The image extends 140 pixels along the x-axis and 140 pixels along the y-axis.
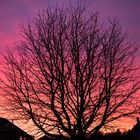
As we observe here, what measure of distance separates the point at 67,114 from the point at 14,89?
9.77 feet

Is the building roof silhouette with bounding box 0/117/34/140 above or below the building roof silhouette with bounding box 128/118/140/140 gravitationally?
above

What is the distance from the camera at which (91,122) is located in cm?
1652

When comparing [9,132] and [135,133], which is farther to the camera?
[9,132]

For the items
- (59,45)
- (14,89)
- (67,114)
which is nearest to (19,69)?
(14,89)

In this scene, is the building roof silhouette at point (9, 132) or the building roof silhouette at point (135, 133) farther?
the building roof silhouette at point (9, 132)

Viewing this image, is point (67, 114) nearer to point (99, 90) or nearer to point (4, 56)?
point (99, 90)

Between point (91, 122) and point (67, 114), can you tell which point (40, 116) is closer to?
point (67, 114)

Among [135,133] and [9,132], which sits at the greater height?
[9,132]

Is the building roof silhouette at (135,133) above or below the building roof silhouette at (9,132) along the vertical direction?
below

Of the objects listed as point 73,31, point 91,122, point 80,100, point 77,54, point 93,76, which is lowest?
point 91,122

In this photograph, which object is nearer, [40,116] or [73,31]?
[40,116]

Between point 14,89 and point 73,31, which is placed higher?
point 73,31

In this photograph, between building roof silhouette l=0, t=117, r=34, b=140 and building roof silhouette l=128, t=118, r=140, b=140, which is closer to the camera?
building roof silhouette l=128, t=118, r=140, b=140

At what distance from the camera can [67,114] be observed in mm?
16125
